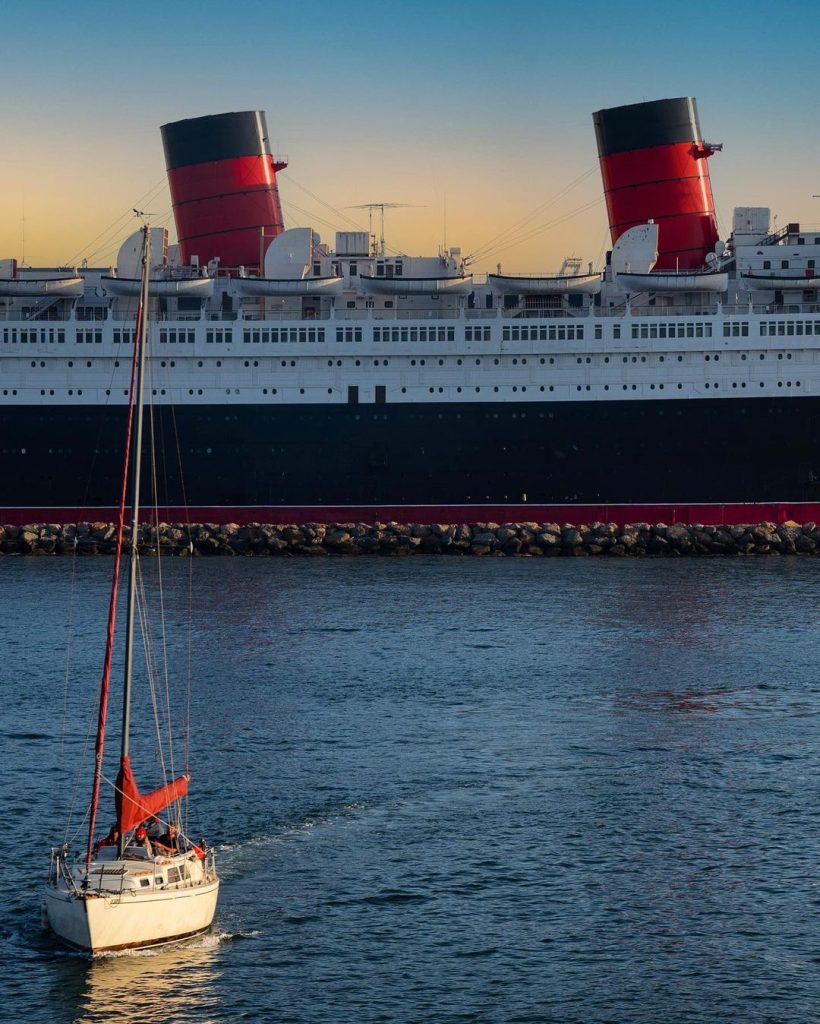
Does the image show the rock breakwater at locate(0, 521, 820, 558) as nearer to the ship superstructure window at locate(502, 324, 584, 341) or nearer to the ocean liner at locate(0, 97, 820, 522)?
the ocean liner at locate(0, 97, 820, 522)

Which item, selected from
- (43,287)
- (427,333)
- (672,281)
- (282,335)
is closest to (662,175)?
(672,281)

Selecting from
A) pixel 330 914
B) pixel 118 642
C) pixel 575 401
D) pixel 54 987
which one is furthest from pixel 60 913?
pixel 575 401

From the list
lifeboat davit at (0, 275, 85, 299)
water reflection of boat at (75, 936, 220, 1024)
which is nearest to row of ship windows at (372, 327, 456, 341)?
lifeboat davit at (0, 275, 85, 299)

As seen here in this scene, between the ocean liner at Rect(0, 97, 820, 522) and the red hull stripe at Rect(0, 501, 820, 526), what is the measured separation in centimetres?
7

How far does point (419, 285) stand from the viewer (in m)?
52.1

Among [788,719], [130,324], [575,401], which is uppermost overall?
[130,324]

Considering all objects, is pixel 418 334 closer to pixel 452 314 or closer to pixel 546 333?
pixel 452 314

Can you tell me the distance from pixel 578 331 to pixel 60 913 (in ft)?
122

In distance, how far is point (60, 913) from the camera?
1645 cm

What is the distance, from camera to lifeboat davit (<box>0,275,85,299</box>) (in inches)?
2072

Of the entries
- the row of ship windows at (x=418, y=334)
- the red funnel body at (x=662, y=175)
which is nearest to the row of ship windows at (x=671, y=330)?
the red funnel body at (x=662, y=175)

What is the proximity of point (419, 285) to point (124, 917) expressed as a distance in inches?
1480

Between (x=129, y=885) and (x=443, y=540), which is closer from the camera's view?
(x=129, y=885)

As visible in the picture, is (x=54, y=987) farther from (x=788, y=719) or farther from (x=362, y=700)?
(x=788, y=719)
